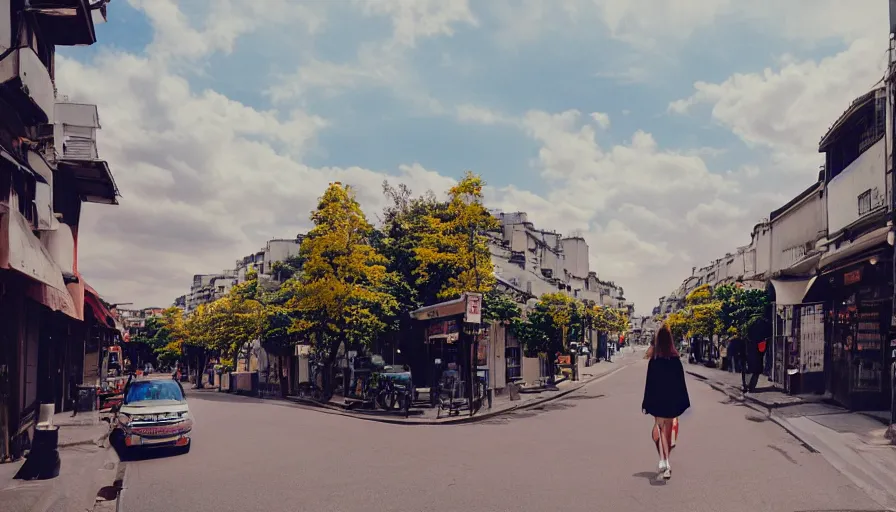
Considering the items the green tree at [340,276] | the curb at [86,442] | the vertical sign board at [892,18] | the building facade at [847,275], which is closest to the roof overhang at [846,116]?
the building facade at [847,275]

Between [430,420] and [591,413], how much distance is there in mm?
5105

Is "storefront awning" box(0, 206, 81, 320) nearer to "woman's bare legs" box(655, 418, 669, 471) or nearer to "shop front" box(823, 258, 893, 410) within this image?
"woman's bare legs" box(655, 418, 669, 471)

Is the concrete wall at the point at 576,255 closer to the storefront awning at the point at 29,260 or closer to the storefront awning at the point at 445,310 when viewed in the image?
the storefront awning at the point at 445,310

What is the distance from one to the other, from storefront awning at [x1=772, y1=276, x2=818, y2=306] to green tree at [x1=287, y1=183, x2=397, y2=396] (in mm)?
16306

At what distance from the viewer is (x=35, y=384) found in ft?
69.2

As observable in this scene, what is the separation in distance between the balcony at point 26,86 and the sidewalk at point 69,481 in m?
7.01

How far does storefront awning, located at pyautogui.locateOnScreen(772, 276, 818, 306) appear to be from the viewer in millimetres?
23453

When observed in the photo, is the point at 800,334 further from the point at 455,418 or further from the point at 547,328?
the point at 455,418

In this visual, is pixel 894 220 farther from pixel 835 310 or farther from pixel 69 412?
pixel 69 412

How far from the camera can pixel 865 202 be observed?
21375 mm

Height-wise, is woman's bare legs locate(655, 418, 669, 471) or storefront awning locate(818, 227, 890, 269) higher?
storefront awning locate(818, 227, 890, 269)

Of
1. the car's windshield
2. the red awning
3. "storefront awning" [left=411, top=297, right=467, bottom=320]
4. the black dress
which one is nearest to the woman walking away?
the black dress

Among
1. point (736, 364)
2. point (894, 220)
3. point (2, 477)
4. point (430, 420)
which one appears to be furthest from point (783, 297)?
point (736, 364)

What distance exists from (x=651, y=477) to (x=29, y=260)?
1075 centimetres
